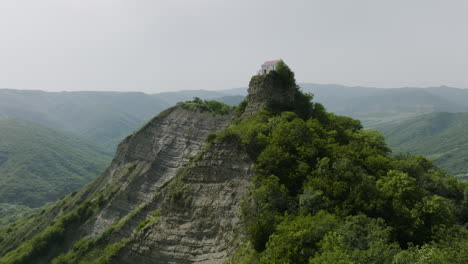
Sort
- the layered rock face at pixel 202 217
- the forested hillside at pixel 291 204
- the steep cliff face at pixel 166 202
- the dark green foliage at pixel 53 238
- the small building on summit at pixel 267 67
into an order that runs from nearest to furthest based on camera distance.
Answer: the forested hillside at pixel 291 204 → the layered rock face at pixel 202 217 → the steep cliff face at pixel 166 202 → the small building on summit at pixel 267 67 → the dark green foliage at pixel 53 238

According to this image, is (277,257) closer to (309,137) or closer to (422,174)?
(309,137)

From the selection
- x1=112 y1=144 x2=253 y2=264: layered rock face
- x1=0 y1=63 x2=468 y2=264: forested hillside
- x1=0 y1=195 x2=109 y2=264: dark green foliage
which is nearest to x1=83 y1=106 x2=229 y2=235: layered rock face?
x1=0 y1=195 x2=109 y2=264: dark green foliage

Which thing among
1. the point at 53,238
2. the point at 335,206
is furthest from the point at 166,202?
the point at 53,238

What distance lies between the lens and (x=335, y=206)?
23141 millimetres

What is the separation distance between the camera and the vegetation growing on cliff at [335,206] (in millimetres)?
18000

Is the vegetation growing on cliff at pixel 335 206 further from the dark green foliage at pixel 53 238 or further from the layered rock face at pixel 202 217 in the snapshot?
the dark green foliage at pixel 53 238

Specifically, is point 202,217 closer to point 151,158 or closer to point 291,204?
point 291,204

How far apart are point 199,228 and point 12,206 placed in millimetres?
208898

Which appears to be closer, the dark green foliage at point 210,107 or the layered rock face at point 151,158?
the layered rock face at point 151,158

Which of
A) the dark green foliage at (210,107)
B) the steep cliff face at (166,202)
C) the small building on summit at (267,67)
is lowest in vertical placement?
the steep cliff face at (166,202)

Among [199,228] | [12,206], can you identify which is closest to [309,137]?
[199,228]

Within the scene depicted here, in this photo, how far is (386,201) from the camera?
79.8 feet

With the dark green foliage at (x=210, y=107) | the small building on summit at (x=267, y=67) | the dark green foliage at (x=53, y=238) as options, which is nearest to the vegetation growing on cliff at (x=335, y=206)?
the small building on summit at (x=267, y=67)

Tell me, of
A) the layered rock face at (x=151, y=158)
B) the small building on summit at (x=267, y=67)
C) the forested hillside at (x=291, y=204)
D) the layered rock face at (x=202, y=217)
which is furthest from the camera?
the layered rock face at (x=151, y=158)
